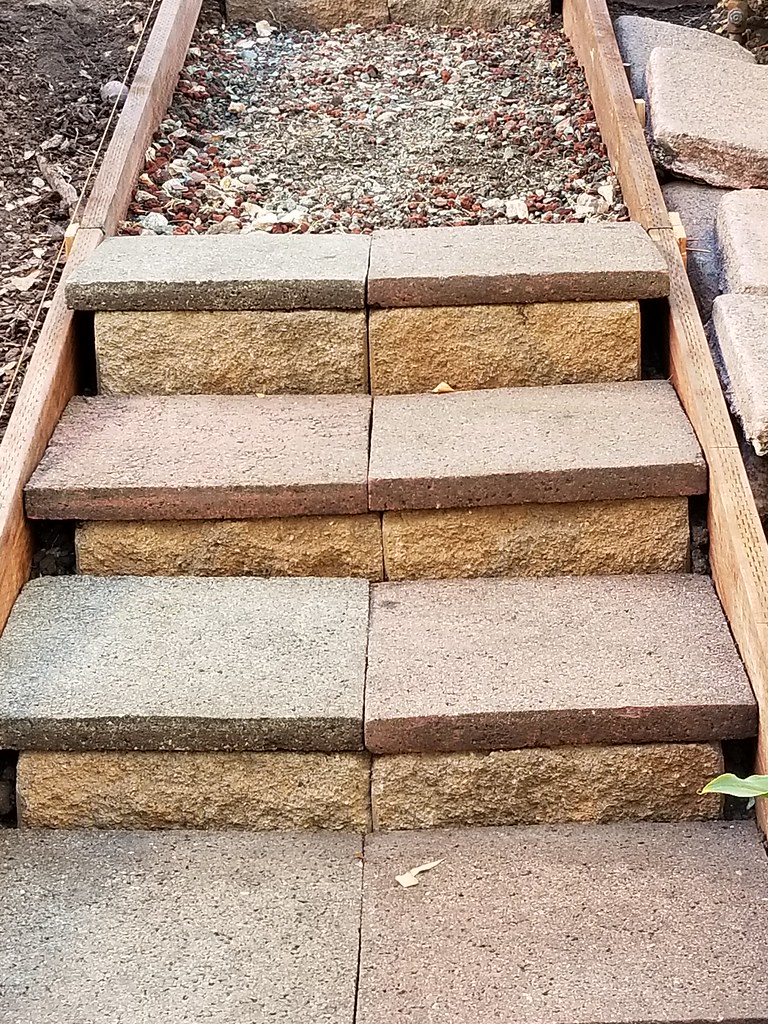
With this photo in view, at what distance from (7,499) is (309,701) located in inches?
24.8

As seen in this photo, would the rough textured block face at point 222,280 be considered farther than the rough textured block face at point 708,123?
No

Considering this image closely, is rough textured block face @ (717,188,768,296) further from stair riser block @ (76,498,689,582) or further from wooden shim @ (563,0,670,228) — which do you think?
stair riser block @ (76,498,689,582)

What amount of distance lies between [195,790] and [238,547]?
0.44 m

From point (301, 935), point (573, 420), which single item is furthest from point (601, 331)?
point (301, 935)

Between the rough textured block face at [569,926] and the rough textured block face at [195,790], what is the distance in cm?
10

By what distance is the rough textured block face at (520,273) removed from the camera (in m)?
2.15

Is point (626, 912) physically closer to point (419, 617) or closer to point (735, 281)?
point (419, 617)

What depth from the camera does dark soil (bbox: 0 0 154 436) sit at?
2488mm

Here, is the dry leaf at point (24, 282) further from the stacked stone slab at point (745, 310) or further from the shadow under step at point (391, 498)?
the stacked stone slab at point (745, 310)

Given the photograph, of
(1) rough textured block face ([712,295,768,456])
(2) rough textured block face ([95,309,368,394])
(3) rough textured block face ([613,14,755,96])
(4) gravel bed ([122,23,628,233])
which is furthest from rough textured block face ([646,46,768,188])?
(2) rough textured block face ([95,309,368,394])

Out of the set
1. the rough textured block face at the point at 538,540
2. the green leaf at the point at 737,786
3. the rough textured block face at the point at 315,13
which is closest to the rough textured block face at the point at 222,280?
the rough textured block face at the point at 538,540

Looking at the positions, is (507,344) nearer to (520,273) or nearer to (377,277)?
(520,273)

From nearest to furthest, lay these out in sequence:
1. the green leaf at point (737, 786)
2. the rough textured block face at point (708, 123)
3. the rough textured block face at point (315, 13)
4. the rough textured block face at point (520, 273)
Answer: the green leaf at point (737, 786), the rough textured block face at point (520, 273), the rough textured block face at point (708, 123), the rough textured block face at point (315, 13)

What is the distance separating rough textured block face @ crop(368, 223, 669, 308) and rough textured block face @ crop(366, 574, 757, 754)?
552mm
